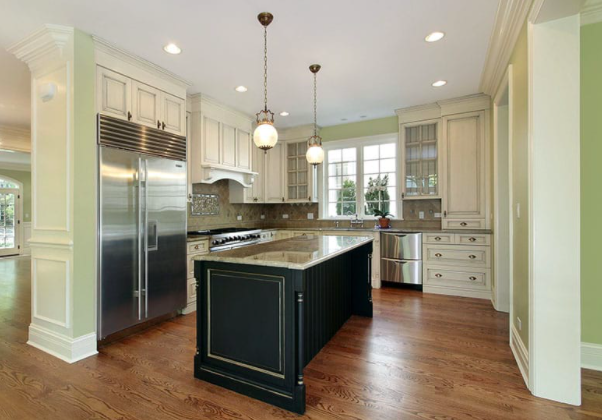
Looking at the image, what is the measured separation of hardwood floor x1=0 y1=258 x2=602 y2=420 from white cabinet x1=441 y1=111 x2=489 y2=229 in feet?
5.54

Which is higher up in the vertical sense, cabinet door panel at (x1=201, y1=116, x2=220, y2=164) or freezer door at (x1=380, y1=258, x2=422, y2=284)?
cabinet door panel at (x1=201, y1=116, x2=220, y2=164)

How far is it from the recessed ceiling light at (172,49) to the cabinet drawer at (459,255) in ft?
13.5

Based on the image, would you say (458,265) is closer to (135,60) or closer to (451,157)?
(451,157)

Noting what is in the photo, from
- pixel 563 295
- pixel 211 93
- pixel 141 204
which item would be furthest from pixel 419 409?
pixel 211 93

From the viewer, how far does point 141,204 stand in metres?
3.15

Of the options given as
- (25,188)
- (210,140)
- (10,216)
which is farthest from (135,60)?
(10,216)

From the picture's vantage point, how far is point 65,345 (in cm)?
265

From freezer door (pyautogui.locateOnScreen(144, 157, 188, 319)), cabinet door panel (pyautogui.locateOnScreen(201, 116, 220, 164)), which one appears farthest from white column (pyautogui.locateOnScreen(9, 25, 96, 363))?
cabinet door panel (pyautogui.locateOnScreen(201, 116, 220, 164))

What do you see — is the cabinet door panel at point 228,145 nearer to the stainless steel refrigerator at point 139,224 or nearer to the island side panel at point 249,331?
the stainless steel refrigerator at point 139,224

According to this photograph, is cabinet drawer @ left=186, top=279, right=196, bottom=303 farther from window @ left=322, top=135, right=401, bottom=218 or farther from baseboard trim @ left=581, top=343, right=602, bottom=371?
baseboard trim @ left=581, top=343, right=602, bottom=371

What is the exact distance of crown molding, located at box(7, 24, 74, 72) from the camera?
8.64ft

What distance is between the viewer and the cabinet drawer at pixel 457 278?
4.30 meters

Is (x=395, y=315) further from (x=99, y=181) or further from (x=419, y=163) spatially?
(x=99, y=181)

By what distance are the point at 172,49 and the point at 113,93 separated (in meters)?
0.71
